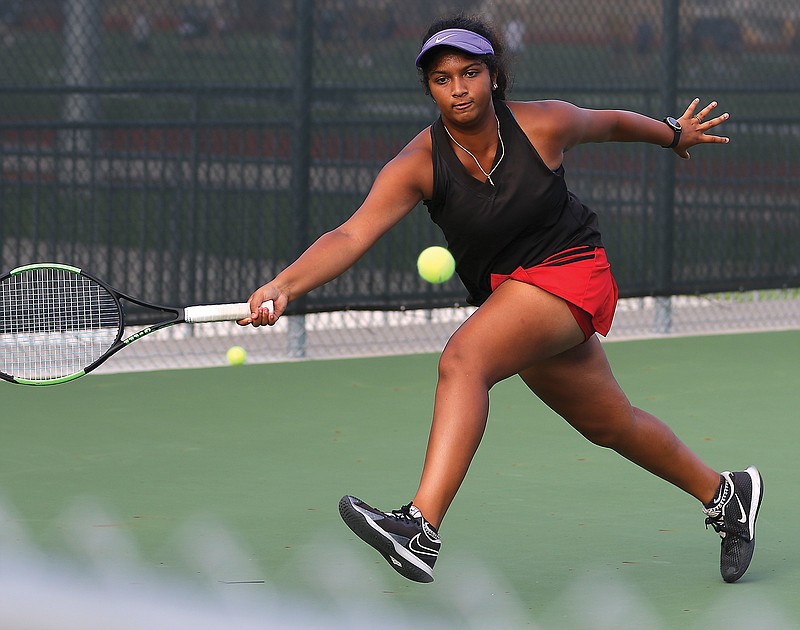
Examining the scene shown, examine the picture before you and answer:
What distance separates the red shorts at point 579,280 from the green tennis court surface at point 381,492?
768 mm

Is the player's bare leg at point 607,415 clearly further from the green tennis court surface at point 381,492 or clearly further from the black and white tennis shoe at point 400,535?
the black and white tennis shoe at point 400,535

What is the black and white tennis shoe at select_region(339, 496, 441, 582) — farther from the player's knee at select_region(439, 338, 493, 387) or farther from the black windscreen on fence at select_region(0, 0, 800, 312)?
the black windscreen on fence at select_region(0, 0, 800, 312)

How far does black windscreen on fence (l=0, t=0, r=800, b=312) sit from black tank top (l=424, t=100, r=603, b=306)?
3826mm

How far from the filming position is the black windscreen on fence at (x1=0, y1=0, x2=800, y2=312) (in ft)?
26.1

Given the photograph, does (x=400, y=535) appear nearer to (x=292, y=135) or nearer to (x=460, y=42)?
(x=460, y=42)

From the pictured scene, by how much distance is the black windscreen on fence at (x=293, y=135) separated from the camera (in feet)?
26.1

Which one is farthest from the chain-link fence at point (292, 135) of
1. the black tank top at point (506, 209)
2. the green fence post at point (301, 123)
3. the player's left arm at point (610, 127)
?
the black tank top at point (506, 209)

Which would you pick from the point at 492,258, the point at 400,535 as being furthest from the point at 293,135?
the point at 400,535

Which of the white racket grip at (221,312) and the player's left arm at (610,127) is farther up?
the player's left arm at (610,127)

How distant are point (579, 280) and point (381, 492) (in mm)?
1624

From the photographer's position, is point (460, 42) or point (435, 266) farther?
point (435, 266)

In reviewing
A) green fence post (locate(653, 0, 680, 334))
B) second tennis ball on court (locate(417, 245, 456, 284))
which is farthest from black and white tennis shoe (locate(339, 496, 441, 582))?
green fence post (locate(653, 0, 680, 334))

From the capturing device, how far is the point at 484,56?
4.32 meters

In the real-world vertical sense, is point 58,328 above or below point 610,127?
below
